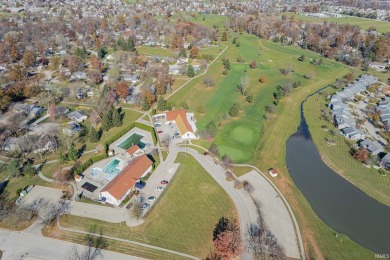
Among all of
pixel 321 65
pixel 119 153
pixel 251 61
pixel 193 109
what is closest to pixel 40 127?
pixel 119 153

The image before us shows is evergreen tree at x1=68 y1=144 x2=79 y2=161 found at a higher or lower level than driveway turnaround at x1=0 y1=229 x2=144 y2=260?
higher

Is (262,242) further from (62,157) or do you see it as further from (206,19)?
(206,19)

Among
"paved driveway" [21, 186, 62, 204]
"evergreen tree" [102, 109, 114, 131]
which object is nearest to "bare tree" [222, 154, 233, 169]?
"evergreen tree" [102, 109, 114, 131]

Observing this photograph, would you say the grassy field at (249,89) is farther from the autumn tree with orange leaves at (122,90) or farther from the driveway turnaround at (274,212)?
the autumn tree with orange leaves at (122,90)

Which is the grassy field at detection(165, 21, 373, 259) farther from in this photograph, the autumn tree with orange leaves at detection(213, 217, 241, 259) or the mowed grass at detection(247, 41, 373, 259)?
the autumn tree with orange leaves at detection(213, 217, 241, 259)

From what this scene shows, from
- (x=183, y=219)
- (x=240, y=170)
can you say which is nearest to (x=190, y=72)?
(x=240, y=170)

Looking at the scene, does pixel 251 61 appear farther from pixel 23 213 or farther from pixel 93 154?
pixel 23 213
